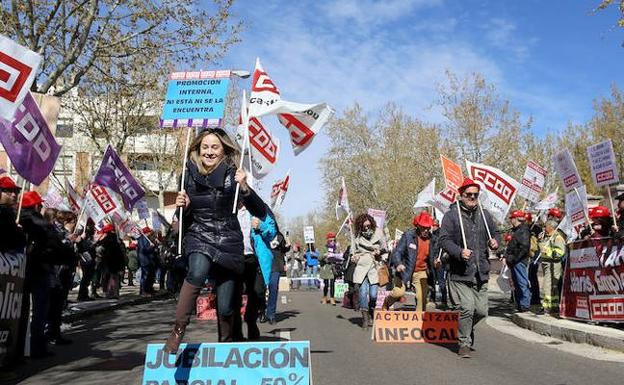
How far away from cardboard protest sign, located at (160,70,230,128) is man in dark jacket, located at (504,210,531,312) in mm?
8023

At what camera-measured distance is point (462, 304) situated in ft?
26.4

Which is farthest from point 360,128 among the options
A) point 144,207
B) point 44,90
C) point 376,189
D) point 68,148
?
point 44,90

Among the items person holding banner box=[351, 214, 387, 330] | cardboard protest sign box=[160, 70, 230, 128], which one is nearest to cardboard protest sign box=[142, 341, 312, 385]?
cardboard protest sign box=[160, 70, 230, 128]

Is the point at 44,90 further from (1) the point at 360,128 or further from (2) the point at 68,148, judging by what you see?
(1) the point at 360,128

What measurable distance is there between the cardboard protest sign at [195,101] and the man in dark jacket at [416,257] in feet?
17.3

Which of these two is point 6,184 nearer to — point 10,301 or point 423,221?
point 10,301

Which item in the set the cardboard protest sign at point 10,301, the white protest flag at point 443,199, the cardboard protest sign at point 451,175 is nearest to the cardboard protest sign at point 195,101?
the cardboard protest sign at point 10,301

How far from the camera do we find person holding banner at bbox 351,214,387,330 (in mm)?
11085

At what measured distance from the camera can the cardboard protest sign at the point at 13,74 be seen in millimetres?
6941

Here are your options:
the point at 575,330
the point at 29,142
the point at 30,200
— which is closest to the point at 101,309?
the point at 29,142

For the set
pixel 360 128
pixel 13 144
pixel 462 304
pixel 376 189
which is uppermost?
pixel 360 128

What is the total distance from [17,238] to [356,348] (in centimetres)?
446

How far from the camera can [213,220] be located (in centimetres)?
500

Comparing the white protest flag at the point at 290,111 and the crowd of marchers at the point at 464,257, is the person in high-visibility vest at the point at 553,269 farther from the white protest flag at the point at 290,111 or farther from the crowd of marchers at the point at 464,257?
the white protest flag at the point at 290,111
